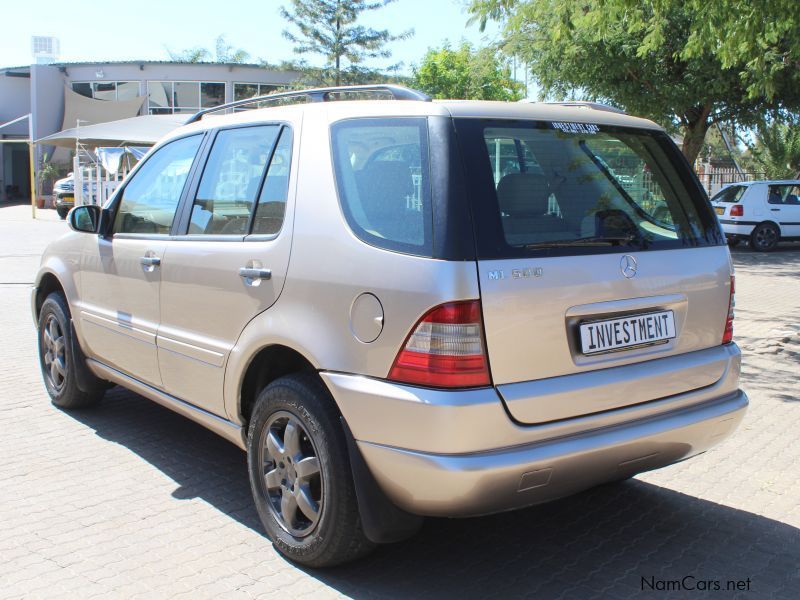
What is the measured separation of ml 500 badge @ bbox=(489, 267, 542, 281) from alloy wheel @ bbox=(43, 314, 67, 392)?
3.52 m

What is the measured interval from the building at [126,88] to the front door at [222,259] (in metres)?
35.2

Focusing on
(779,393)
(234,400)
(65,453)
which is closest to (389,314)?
(234,400)

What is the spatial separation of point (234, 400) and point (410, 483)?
114 cm

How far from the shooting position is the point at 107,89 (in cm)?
4053

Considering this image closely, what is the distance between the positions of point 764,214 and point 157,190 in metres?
17.7

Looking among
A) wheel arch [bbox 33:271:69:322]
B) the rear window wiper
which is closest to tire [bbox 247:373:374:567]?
the rear window wiper

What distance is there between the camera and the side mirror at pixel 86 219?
4.96 m

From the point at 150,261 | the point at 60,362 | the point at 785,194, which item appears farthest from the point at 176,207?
the point at 785,194

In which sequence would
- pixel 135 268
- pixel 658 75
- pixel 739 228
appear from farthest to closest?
1. pixel 739 228
2. pixel 658 75
3. pixel 135 268

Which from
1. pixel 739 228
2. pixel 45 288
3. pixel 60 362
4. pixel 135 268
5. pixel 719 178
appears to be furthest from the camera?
pixel 719 178

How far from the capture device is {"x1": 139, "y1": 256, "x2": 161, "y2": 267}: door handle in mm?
4285

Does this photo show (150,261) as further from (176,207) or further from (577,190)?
(577,190)

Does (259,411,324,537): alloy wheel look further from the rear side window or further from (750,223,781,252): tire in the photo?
(750,223,781,252): tire

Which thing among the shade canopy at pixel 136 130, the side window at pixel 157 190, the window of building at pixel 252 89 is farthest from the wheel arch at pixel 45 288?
the window of building at pixel 252 89
